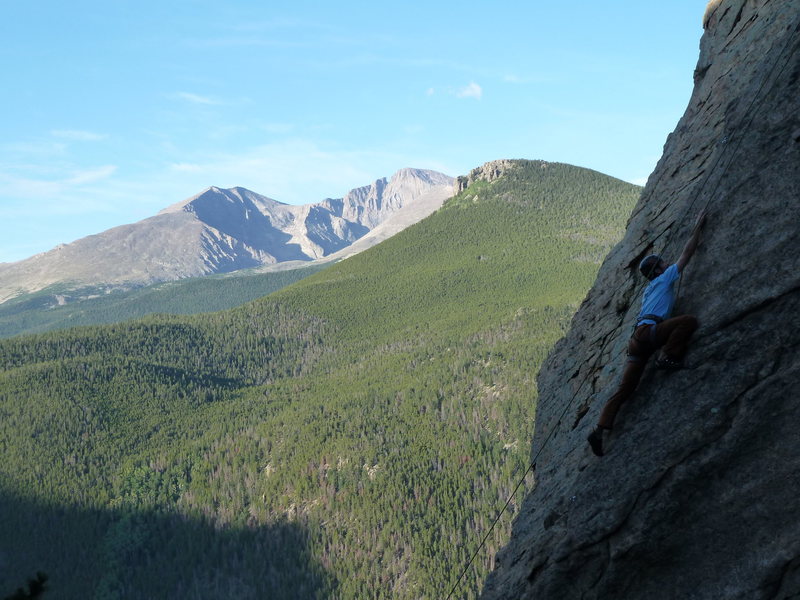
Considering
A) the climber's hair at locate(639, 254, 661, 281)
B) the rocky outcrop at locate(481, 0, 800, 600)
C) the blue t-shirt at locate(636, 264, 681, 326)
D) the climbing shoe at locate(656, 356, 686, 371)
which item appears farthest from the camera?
the climber's hair at locate(639, 254, 661, 281)

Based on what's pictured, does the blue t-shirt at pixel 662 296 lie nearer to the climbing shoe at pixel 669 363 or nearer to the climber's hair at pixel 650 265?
the climbing shoe at pixel 669 363

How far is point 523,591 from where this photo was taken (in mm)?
16234

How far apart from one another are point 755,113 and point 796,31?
6.61 feet

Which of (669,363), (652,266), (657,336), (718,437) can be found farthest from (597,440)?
(652,266)

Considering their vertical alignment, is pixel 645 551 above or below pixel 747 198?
below

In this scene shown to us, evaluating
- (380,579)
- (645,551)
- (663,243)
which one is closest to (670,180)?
(663,243)

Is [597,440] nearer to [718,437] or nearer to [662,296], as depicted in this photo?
[718,437]

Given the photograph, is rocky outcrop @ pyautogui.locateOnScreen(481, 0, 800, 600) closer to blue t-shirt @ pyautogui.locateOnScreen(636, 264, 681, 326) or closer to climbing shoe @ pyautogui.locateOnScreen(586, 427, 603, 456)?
climbing shoe @ pyautogui.locateOnScreen(586, 427, 603, 456)

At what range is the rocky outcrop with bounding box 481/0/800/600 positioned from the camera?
1217 cm

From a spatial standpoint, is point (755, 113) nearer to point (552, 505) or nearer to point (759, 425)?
point (759, 425)

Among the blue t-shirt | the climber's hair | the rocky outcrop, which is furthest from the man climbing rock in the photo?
the climber's hair

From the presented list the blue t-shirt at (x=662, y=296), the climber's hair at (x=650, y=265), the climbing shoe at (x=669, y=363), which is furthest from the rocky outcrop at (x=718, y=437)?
the climber's hair at (x=650, y=265)

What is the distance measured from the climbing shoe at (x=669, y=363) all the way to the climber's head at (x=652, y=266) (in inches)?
95.8

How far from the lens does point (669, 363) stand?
549 inches
